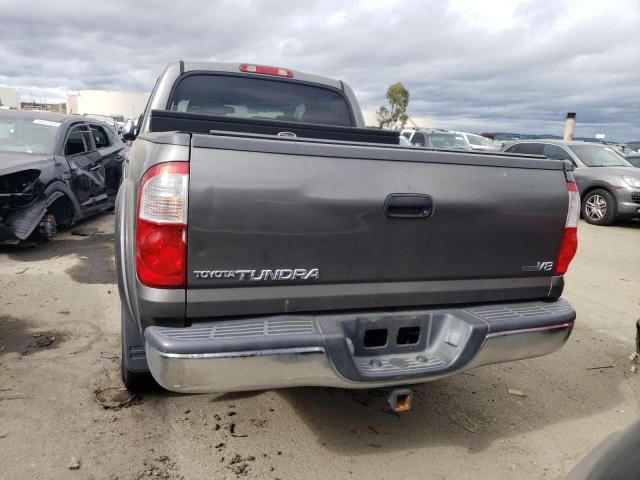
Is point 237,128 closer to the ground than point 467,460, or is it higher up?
higher up

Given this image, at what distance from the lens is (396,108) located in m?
38.2

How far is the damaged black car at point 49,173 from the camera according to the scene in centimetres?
580

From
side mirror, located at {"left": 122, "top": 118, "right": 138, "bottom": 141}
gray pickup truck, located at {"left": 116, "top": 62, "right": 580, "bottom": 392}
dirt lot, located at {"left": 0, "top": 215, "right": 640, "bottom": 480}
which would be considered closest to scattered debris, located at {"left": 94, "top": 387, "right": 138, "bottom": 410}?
dirt lot, located at {"left": 0, "top": 215, "right": 640, "bottom": 480}

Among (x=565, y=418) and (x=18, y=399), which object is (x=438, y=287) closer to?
(x=565, y=418)

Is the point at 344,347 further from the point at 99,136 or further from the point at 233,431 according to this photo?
the point at 99,136

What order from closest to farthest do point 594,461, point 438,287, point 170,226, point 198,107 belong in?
point 594,461 → point 170,226 → point 438,287 → point 198,107

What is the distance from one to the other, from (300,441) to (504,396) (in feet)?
4.99

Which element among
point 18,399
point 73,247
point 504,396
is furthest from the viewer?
point 73,247

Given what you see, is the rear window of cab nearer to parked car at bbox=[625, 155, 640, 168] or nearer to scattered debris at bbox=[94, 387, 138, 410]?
scattered debris at bbox=[94, 387, 138, 410]

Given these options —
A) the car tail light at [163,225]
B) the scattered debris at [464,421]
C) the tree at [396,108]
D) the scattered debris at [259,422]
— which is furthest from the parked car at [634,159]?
the tree at [396,108]

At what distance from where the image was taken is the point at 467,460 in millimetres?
2686

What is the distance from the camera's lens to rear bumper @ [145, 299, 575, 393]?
1.99 metres

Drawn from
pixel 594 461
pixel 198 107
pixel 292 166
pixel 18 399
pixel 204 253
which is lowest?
pixel 18 399

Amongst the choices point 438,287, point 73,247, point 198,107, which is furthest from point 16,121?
point 438,287
